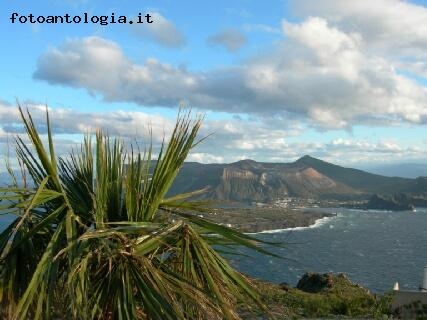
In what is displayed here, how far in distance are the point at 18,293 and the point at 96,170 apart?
49.2 inches

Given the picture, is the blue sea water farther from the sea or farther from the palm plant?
the palm plant

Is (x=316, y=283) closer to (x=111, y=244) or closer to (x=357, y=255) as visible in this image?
(x=111, y=244)

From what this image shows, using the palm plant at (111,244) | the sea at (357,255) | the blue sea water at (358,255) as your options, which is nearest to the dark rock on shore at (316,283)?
the blue sea water at (358,255)

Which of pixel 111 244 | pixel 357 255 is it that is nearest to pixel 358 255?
pixel 357 255

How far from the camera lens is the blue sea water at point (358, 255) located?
287ft

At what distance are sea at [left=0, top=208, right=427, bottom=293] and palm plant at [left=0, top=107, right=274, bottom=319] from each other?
51359mm

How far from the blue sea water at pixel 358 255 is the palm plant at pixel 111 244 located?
5055cm

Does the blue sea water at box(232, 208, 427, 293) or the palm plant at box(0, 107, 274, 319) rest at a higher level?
the palm plant at box(0, 107, 274, 319)

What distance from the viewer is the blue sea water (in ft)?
287

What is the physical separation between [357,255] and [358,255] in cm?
21

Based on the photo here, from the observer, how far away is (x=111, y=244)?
4.50 m

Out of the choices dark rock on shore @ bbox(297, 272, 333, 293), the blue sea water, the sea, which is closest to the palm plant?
dark rock on shore @ bbox(297, 272, 333, 293)

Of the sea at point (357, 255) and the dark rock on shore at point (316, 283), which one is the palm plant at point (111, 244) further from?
the sea at point (357, 255)

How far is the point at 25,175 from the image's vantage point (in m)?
5.11
